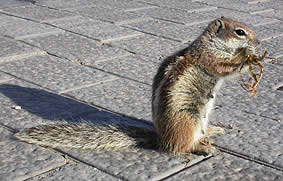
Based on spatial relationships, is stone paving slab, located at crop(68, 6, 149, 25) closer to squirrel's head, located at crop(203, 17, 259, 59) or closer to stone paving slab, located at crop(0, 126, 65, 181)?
squirrel's head, located at crop(203, 17, 259, 59)

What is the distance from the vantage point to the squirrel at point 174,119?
381 centimetres

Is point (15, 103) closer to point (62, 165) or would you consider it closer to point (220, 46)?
point (62, 165)

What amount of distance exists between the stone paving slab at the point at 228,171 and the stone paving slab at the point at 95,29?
12.0 ft

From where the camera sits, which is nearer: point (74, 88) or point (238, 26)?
point (238, 26)

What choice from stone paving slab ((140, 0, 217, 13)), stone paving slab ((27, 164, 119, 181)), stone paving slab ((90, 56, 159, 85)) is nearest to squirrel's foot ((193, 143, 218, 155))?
stone paving slab ((27, 164, 119, 181))

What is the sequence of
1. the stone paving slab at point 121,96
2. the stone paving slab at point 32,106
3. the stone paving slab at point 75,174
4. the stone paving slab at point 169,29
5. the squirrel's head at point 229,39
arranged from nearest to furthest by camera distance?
1. the stone paving slab at point 75,174
2. the squirrel's head at point 229,39
3. the stone paving slab at point 32,106
4. the stone paving slab at point 121,96
5. the stone paving slab at point 169,29

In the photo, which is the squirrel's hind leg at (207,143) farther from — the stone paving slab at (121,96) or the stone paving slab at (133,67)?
the stone paving slab at (133,67)

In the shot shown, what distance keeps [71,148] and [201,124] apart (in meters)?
1.06

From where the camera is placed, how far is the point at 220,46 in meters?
4.22

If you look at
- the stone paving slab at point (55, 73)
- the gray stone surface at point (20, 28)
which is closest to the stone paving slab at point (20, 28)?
the gray stone surface at point (20, 28)

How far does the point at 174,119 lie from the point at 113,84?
5.71 feet

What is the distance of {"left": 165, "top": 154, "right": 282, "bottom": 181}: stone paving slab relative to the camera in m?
3.57

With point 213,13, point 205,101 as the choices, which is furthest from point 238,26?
point 213,13

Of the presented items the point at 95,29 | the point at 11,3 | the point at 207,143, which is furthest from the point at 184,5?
the point at 207,143
